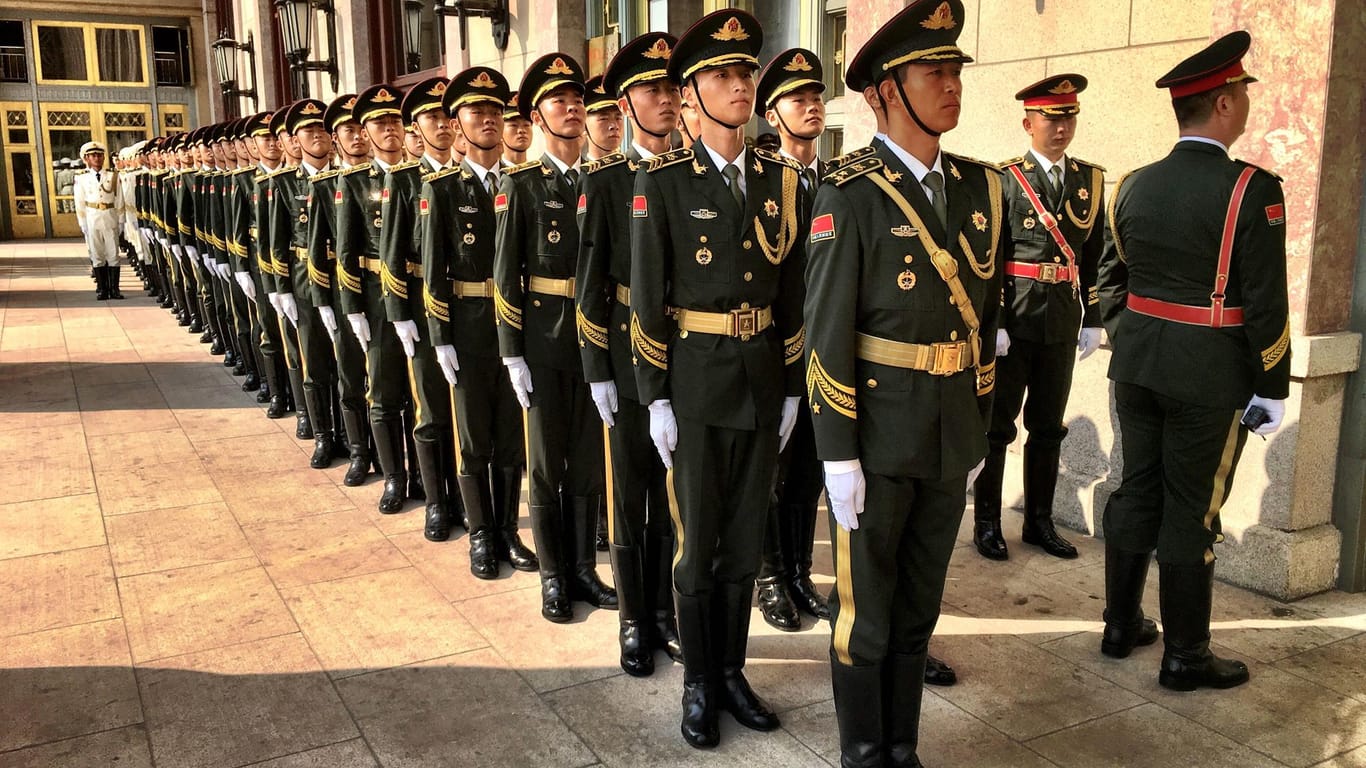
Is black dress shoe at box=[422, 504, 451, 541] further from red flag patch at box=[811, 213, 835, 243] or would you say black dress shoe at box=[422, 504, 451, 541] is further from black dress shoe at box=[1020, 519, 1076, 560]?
red flag patch at box=[811, 213, 835, 243]

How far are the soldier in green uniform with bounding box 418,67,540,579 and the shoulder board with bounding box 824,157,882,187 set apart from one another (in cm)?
244

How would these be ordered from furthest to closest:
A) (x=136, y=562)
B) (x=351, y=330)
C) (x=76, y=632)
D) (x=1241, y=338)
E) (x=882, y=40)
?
(x=351, y=330), (x=136, y=562), (x=76, y=632), (x=1241, y=338), (x=882, y=40)

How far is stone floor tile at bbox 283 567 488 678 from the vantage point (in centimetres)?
427

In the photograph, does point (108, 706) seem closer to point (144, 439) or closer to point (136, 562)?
point (136, 562)

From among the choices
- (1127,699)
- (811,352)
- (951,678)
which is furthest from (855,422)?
(1127,699)

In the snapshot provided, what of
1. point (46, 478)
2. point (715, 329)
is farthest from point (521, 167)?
point (46, 478)

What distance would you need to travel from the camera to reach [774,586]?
462 centimetres

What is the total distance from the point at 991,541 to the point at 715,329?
2492 mm

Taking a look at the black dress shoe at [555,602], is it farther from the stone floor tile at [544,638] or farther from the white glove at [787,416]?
the white glove at [787,416]

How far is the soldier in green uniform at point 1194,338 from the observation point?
3625mm

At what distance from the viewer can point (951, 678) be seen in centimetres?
398

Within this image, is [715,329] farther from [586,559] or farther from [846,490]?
[586,559]

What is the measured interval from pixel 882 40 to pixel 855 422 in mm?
968

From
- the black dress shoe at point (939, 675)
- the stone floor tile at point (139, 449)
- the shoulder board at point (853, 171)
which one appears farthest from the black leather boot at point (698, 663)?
the stone floor tile at point (139, 449)
